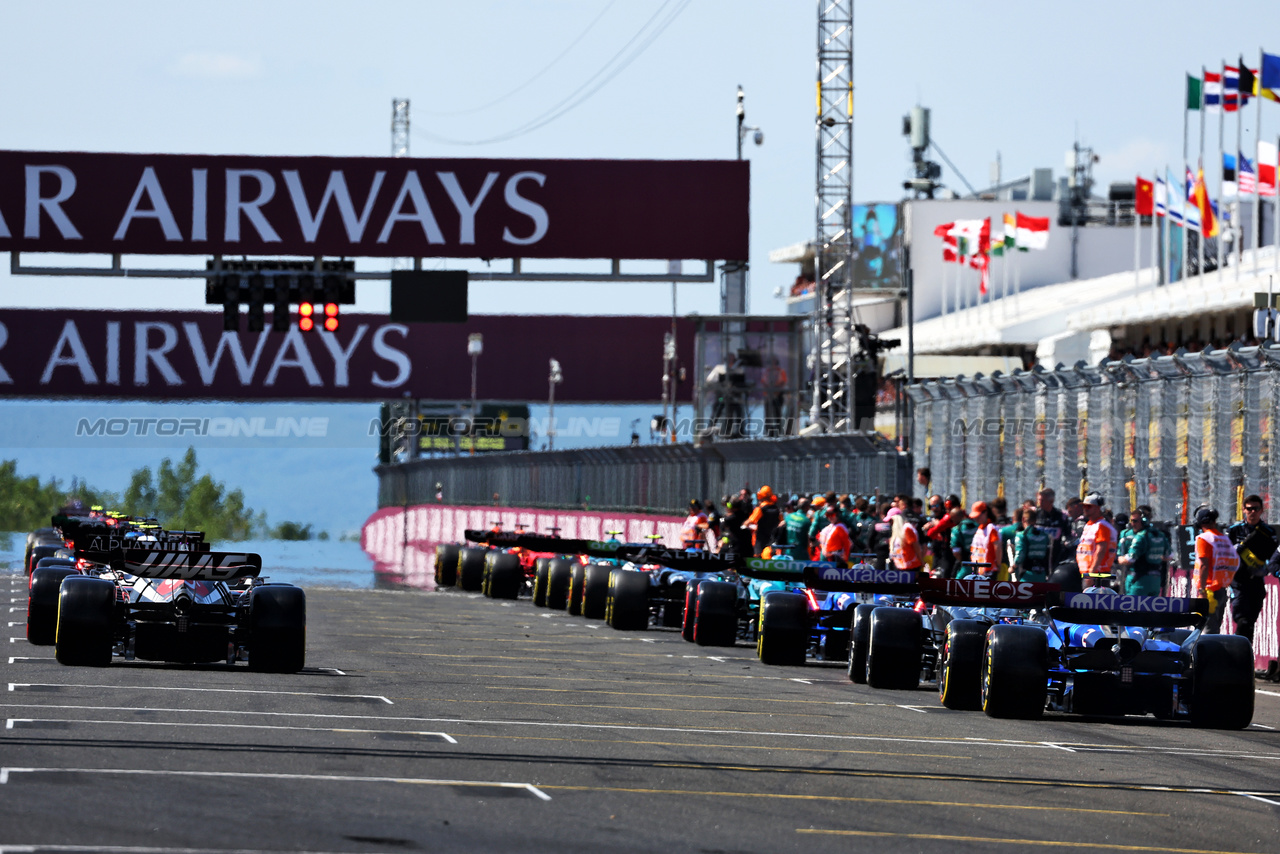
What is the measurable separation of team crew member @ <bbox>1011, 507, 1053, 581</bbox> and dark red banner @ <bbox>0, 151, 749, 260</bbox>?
1241 centimetres

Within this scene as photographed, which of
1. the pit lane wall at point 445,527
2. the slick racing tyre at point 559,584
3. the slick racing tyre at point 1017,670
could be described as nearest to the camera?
the slick racing tyre at point 1017,670

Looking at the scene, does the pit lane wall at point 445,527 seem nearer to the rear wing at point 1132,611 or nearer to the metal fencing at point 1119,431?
the metal fencing at point 1119,431

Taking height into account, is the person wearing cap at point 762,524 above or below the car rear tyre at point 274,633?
above

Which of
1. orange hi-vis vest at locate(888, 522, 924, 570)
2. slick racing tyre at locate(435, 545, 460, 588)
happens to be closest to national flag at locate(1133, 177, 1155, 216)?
slick racing tyre at locate(435, 545, 460, 588)

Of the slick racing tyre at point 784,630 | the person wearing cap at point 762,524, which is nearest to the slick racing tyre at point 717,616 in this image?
the slick racing tyre at point 784,630

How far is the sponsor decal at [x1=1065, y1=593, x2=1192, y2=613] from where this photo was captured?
572 inches

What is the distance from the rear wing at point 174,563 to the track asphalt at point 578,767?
31.9 inches

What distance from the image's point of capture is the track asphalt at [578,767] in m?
8.46

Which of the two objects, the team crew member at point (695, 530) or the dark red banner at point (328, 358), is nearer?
the team crew member at point (695, 530)

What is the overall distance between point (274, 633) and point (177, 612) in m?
0.81

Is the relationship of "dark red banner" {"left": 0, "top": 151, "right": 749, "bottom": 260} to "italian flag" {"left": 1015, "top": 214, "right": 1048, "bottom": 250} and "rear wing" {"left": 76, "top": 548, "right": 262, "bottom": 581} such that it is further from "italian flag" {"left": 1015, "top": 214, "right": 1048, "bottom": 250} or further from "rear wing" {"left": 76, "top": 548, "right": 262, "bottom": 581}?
"italian flag" {"left": 1015, "top": 214, "right": 1048, "bottom": 250}

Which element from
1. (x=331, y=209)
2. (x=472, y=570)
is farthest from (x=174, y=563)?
(x=472, y=570)

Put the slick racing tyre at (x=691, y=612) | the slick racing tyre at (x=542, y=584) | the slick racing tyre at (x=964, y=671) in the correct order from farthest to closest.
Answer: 1. the slick racing tyre at (x=542, y=584)
2. the slick racing tyre at (x=691, y=612)
3. the slick racing tyre at (x=964, y=671)

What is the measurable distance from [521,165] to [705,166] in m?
2.82
